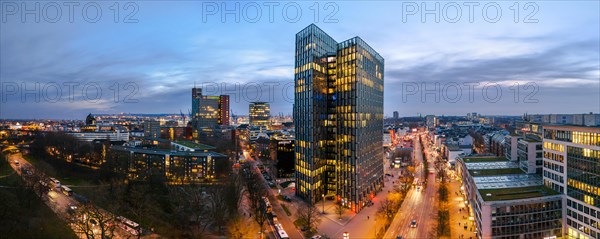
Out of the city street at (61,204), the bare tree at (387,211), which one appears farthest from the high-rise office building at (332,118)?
the city street at (61,204)

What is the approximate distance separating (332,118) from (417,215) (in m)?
21.0

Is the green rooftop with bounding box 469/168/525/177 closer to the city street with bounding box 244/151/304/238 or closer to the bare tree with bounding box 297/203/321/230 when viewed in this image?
the bare tree with bounding box 297/203/321/230

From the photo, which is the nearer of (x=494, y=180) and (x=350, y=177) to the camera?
(x=494, y=180)

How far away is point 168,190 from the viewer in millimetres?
57031

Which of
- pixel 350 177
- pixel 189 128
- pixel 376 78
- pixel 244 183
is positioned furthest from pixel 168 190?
pixel 189 128

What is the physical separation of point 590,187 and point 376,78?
39.8 metres

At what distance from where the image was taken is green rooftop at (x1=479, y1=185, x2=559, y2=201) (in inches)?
1670

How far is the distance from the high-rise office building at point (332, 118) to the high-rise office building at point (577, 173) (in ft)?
87.7

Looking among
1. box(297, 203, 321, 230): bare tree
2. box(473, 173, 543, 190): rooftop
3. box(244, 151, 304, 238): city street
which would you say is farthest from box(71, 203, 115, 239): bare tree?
box(473, 173, 543, 190): rooftop

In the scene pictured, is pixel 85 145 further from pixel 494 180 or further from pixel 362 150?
pixel 494 180

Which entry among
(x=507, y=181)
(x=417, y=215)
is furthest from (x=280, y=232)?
(x=507, y=181)

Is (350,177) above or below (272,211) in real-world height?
above

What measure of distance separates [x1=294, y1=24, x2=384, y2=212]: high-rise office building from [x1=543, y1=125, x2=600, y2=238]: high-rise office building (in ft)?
87.7

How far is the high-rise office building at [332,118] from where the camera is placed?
5994cm
